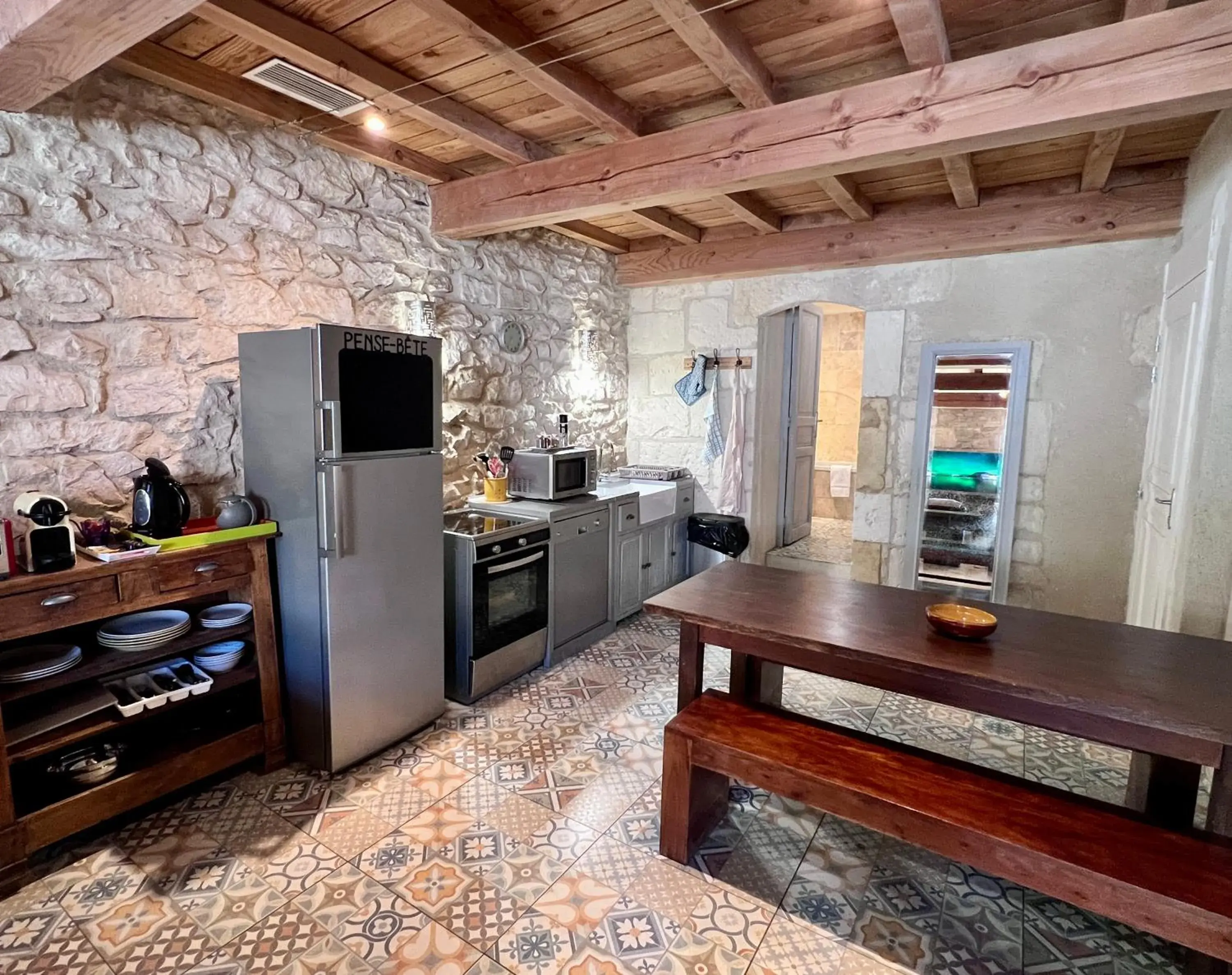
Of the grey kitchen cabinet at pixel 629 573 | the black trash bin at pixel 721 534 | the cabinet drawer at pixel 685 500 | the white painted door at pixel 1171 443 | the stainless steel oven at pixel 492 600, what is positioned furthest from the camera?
the cabinet drawer at pixel 685 500

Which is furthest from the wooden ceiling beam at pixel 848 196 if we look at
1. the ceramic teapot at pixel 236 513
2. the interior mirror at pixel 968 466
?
the ceramic teapot at pixel 236 513

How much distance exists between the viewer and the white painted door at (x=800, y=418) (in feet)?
17.4

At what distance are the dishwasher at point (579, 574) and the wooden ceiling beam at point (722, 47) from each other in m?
2.17

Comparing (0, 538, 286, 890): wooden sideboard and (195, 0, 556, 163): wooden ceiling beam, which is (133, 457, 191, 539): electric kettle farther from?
(195, 0, 556, 163): wooden ceiling beam

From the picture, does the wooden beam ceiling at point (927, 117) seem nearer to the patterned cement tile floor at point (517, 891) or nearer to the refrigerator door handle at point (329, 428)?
the refrigerator door handle at point (329, 428)

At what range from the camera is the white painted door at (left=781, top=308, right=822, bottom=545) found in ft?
17.4

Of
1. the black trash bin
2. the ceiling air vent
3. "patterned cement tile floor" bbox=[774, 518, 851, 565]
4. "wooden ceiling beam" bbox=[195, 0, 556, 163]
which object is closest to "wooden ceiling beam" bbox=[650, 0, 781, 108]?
"wooden ceiling beam" bbox=[195, 0, 556, 163]

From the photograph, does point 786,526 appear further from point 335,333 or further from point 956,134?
point 335,333

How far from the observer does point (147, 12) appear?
4.70 ft

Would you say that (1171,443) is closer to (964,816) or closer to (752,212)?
(964,816)

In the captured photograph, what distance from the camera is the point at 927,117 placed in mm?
2066

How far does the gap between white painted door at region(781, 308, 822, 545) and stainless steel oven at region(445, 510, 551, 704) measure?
2886mm

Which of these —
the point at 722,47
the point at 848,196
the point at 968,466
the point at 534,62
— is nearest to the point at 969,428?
the point at 968,466

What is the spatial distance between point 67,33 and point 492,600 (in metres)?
2.40
